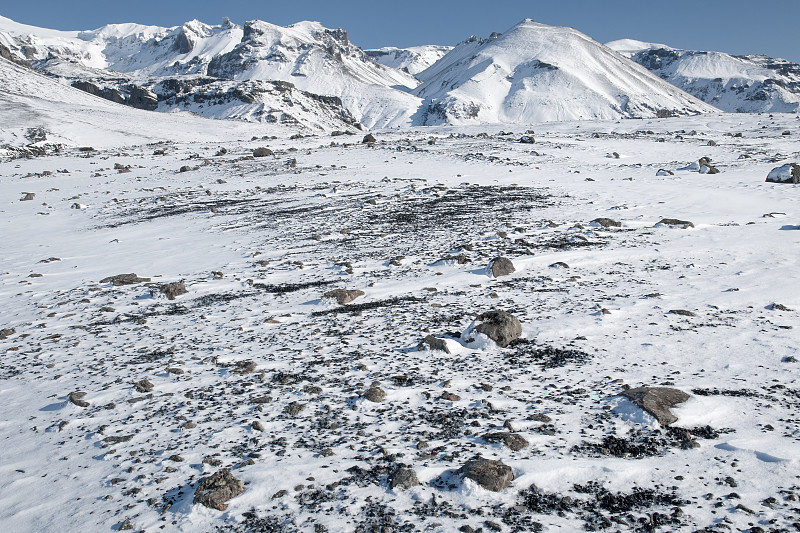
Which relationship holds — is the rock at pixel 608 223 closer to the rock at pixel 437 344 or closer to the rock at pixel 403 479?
the rock at pixel 437 344

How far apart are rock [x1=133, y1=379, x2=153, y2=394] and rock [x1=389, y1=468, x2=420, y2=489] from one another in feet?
9.53

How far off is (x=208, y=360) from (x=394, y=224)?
752cm

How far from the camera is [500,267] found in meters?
8.36

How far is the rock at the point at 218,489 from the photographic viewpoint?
338cm

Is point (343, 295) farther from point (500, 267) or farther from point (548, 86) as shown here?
point (548, 86)

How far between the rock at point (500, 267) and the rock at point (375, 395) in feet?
13.4

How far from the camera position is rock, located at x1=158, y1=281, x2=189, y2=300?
8.11 meters

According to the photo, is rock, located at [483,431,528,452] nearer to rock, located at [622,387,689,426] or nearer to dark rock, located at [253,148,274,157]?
rock, located at [622,387,689,426]

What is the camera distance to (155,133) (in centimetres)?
4369

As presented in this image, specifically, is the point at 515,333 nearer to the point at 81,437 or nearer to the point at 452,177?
the point at 81,437

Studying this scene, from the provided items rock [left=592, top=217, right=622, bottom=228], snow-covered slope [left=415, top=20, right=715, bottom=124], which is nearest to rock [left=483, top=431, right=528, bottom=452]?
rock [left=592, top=217, right=622, bottom=228]

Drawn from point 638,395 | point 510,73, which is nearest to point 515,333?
point 638,395

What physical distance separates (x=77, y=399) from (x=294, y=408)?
218 cm

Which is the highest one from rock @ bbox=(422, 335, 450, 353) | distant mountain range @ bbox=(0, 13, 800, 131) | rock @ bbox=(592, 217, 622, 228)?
distant mountain range @ bbox=(0, 13, 800, 131)
